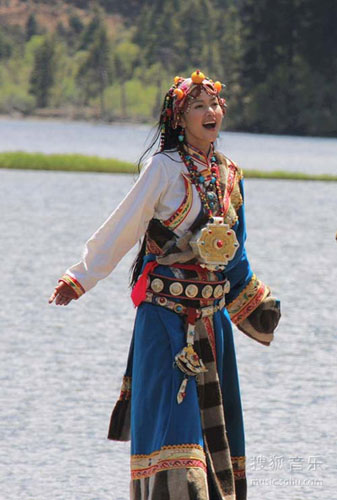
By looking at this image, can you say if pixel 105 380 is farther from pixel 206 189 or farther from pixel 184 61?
pixel 184 61

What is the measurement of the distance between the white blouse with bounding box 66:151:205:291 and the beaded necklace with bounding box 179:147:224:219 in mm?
19

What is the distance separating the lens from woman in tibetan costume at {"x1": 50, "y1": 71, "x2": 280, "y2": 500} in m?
4.54

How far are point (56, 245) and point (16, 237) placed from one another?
4.43 ft

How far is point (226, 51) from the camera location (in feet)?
452

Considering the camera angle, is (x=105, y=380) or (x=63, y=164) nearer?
(x=105, y=380)

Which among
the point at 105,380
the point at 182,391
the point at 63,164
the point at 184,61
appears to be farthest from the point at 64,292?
the point at 184,61

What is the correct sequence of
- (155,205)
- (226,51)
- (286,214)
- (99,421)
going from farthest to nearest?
(226,51), (286,214), (99,421), (155,205)

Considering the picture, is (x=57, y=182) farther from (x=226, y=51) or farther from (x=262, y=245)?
(x=226, y=51)

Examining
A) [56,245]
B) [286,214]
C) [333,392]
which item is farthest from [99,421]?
[286,214]

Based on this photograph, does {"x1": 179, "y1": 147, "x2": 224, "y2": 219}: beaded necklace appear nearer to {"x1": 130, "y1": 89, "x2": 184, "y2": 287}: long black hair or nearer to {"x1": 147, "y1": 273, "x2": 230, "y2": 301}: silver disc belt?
{"x1": 130, "y1": 89, "x2": 184, "y2": 287}: long black hair

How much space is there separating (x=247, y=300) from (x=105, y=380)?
11.0ft

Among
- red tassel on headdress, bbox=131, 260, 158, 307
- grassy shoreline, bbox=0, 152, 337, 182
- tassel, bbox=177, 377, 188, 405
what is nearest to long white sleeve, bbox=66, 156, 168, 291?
red tassel on headdress, bbox=131, 260, 158, 307

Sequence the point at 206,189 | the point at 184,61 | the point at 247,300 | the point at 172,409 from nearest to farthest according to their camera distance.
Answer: the point at 172,409 → the point at 206,189 → the point at 247,300 → the point at 184,61

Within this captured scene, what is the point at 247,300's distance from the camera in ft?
16.4
